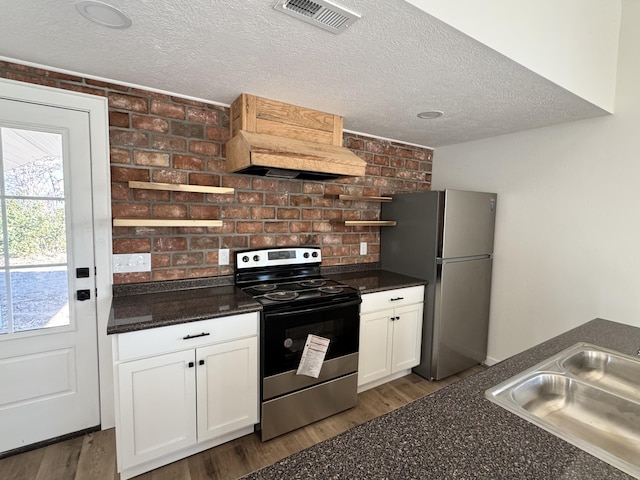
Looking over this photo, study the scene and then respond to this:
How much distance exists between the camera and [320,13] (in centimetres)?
117

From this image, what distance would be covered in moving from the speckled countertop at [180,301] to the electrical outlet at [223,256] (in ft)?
0.38

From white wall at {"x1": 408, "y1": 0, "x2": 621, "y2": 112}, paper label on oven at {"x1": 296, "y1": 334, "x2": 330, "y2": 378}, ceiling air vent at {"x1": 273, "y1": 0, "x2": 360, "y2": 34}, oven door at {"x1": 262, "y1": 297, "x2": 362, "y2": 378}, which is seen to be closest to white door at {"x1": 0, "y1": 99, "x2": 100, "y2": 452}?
oven door at {"x1": 262, "y1": 297, "x2": 362, "y2": 378}

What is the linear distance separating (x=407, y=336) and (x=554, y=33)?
220 cm

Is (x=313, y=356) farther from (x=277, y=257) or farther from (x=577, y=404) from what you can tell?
(x=577, y=404)

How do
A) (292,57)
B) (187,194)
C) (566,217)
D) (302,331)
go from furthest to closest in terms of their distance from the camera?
(566,217) < (187,194) < (302,331) < (292,57)

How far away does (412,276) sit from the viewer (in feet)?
9.30

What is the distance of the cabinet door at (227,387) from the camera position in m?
1.76

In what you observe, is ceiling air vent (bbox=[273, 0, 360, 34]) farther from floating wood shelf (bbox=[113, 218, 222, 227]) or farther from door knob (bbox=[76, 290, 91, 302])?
door knob (bbox=[76, 290, 91, 302])

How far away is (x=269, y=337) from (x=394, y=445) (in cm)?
119

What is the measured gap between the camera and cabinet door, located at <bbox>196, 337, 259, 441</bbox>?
1.76m

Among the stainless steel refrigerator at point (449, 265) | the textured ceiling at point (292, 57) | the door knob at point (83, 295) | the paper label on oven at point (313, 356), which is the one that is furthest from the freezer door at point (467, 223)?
the door knob at point (83, 295)

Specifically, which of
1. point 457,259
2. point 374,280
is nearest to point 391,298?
point 374,280

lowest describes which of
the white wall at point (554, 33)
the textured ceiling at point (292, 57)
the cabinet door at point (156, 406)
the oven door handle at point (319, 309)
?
the cabinet door at point (156, 406)

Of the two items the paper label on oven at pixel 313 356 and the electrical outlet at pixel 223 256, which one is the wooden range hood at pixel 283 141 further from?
the paper label on oven at pixel 313 356
